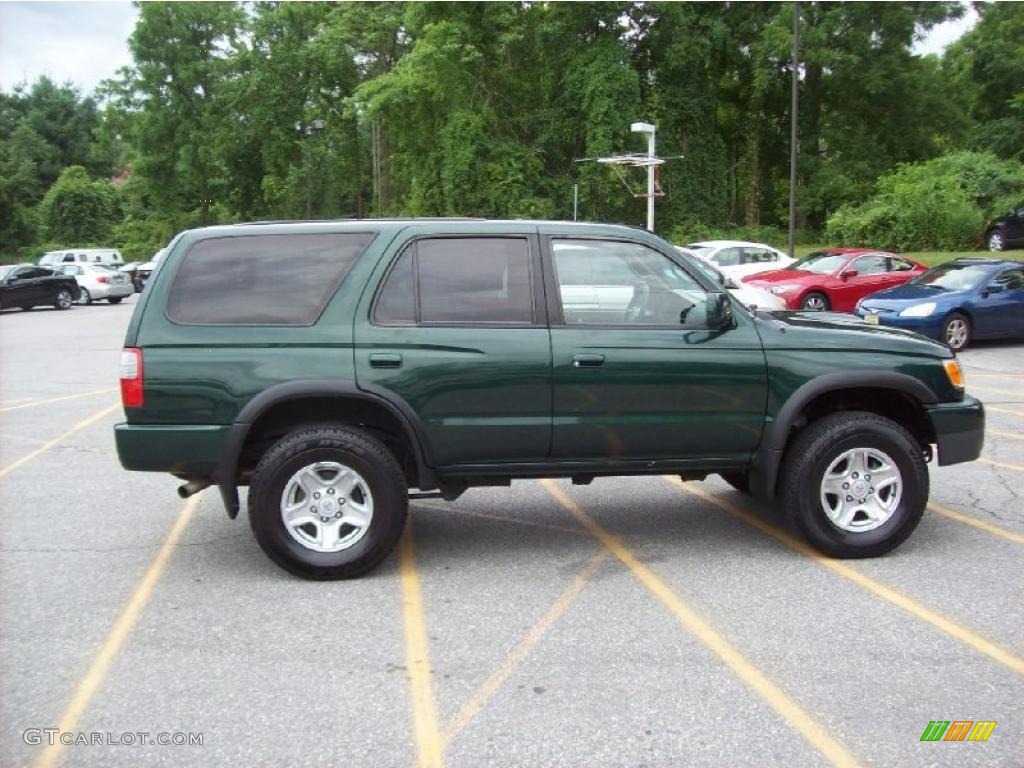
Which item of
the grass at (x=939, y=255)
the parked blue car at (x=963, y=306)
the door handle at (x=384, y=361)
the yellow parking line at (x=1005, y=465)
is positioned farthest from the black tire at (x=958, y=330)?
the grass at (x=939, y=255)

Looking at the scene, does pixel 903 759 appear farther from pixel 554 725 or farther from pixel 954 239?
pixel 954 239

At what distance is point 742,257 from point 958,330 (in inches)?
348

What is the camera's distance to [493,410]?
4.99 metres

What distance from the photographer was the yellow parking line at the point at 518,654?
3512 mm

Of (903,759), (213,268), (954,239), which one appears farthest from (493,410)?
(954,239)

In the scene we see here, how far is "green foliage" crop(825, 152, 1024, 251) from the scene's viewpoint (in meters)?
31.3

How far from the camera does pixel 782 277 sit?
61.0ft

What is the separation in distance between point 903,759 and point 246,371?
344 centimetres

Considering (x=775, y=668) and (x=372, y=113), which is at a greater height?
(x=372, y=113)

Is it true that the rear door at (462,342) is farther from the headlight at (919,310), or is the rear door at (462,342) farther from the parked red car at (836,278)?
the parked red car at (836,278)

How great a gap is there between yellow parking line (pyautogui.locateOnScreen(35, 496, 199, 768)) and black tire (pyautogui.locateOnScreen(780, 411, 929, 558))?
3.49 meters

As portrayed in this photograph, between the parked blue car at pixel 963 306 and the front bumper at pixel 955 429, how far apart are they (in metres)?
9.18

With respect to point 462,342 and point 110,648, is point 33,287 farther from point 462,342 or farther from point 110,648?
point 110,648

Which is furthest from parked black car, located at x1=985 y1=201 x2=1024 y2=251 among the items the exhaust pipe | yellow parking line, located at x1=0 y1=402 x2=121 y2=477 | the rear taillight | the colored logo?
the rear taillight
